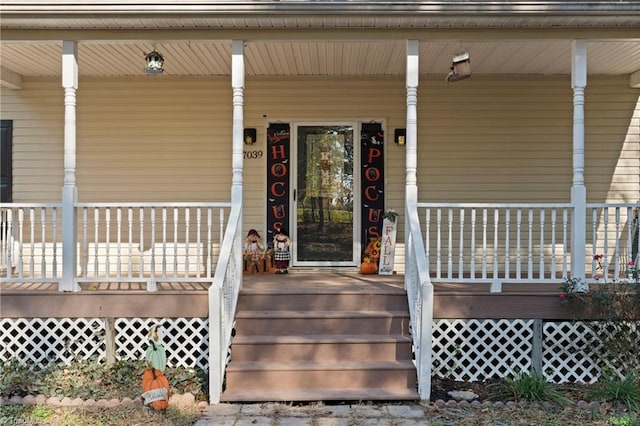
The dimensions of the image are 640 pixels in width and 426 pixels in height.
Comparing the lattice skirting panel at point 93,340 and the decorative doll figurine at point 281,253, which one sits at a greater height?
the decorative doll figurine at point 281,253

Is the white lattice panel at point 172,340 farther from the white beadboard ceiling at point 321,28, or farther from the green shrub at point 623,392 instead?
the green shrub at point 623,392

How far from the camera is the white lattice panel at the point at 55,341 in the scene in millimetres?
4832

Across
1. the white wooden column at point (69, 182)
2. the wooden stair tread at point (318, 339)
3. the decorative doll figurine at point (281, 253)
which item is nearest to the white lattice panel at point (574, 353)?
the wooden stair tread at point (318, 339)

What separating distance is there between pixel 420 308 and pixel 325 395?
99 cm

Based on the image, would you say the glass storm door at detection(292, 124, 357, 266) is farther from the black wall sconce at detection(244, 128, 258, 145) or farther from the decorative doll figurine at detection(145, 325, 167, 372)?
the decorative doll figurine at detection(145, 325, 167, 372)

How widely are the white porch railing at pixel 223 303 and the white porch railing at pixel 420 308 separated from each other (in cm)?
153

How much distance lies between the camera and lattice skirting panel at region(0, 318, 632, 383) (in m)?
4.77

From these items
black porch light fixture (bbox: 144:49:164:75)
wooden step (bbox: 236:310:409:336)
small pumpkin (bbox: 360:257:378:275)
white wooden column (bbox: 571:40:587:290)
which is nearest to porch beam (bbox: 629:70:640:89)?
white wooden column (bbox: 571:40:587:290)

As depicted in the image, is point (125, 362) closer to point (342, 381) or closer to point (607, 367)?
point (342, 381)

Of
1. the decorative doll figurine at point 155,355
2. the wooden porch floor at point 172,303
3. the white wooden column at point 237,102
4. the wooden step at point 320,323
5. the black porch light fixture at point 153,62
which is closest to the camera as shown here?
the decorative doll figurine at point 155,355

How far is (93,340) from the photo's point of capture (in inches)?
198

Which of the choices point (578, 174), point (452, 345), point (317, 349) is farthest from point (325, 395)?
point (578, 174)

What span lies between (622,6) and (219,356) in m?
4.45

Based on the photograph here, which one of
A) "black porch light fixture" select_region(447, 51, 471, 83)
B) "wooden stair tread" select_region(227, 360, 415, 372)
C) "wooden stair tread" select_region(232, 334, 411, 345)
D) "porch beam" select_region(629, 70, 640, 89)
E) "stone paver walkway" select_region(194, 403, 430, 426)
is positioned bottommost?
"stone paver walkway" select_region(194, 403, 430, 426)
